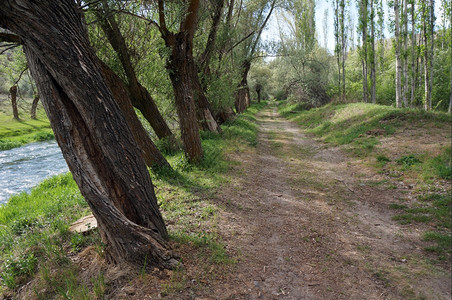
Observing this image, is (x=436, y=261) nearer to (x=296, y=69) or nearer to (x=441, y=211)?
(x=441, y=211)

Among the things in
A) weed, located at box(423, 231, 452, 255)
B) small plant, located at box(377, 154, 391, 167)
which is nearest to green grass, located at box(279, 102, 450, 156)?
small plant, located at box(377, 154, 391, 167)

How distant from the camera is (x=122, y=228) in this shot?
3.54m

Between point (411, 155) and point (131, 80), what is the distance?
7888 millimetres

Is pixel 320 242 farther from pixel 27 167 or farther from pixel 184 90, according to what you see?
pixel 27 167

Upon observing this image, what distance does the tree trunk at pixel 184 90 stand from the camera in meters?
7.54

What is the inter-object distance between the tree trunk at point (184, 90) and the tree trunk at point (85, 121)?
155 inches

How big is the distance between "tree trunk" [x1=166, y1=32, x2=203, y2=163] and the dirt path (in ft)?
5.36

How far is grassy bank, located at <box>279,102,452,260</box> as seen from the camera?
15.9 ft

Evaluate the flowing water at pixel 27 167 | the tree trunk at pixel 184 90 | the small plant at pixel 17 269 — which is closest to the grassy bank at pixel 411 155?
the tree trunk at pixel 184 90

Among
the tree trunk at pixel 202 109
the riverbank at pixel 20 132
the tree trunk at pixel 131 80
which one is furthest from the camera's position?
the riverbank at pixel 20 132

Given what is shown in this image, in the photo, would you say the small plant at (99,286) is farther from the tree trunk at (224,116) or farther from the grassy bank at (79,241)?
the tree trunk at (224,116)

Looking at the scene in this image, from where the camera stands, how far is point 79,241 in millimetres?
4320

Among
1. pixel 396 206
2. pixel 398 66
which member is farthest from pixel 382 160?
pixel 398 66

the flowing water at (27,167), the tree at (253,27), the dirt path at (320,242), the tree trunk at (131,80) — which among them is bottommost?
the dirt path at (320,242)
